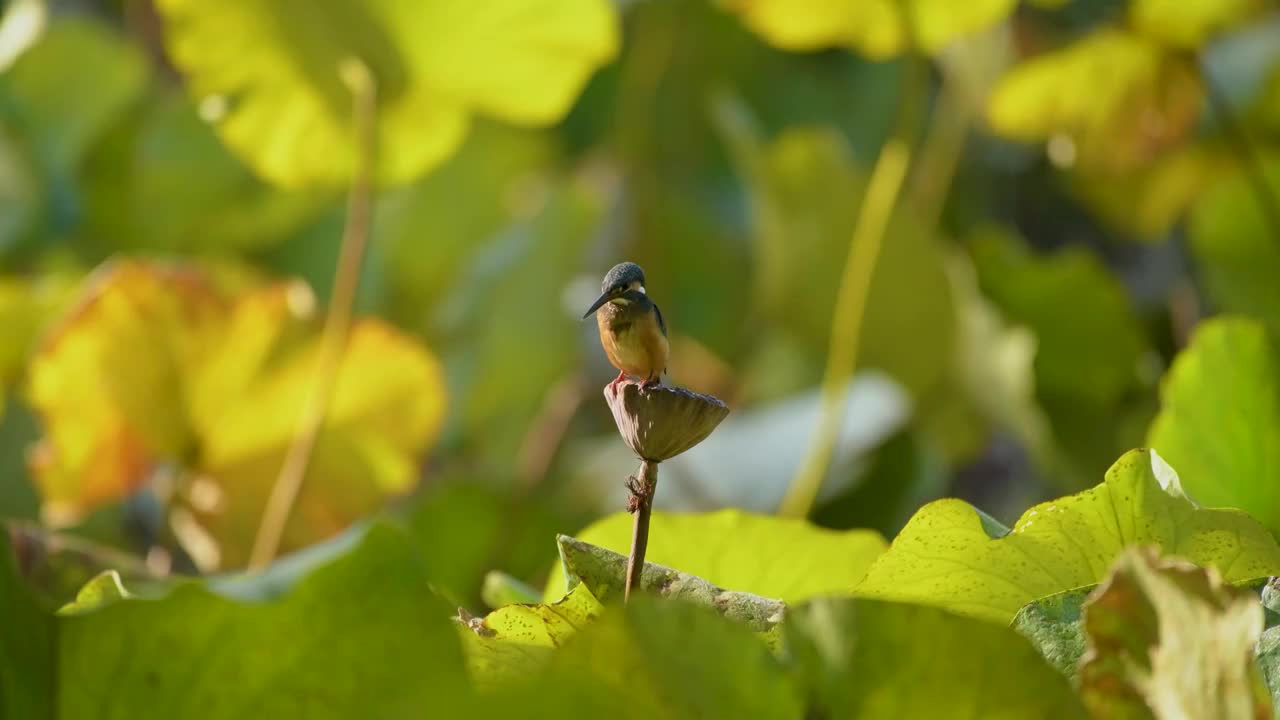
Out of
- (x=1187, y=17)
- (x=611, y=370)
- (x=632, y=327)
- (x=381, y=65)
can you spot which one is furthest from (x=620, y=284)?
(x=611, y=370)

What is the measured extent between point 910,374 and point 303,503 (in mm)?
184

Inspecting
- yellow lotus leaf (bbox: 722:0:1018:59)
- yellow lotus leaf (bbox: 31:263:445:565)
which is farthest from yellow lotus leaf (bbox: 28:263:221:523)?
yellow lotus leaf (bbox: 722:0:1018:59)

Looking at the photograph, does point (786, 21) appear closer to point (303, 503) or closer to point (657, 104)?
point (303, 503)

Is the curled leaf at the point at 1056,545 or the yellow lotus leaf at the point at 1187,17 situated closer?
the curled leaf at the point at 1056,545

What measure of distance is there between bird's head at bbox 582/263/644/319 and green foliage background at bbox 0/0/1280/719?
24mm

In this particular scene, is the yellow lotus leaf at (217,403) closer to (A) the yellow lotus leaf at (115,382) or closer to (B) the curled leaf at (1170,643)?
(A) the yellow lotus leaf at (115,382)

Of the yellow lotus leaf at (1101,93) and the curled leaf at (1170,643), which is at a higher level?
the yellow lotus leaf at (1101,93)

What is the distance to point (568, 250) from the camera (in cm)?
40

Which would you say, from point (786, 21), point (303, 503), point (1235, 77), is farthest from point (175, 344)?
point (1235, 77)

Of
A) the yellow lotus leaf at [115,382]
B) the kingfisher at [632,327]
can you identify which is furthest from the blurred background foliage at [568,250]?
the kingfisher at [632,327]

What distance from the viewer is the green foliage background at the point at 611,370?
101 millimetres

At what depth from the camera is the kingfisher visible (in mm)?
125

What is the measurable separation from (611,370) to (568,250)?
125mm

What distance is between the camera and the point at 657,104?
0.59m
